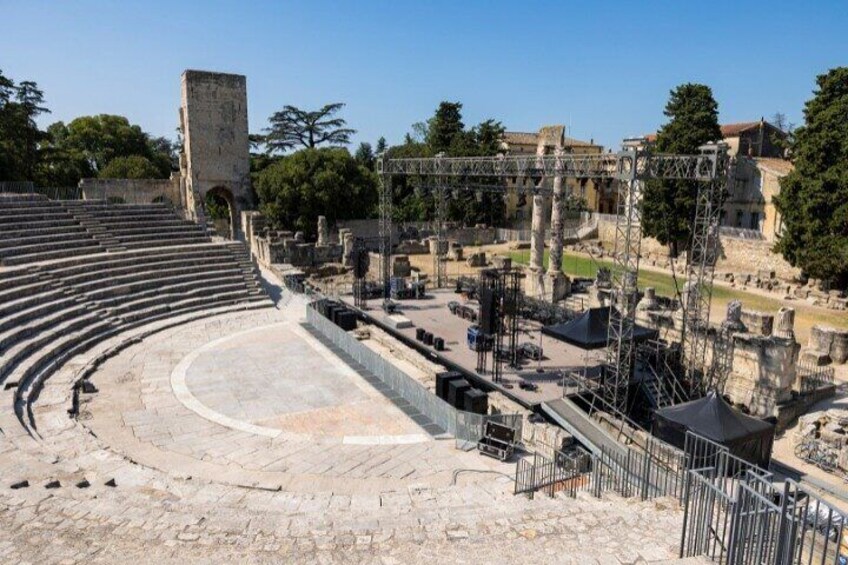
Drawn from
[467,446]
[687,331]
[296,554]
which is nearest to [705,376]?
[687,331]

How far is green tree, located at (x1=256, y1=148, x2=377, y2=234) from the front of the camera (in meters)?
41.7

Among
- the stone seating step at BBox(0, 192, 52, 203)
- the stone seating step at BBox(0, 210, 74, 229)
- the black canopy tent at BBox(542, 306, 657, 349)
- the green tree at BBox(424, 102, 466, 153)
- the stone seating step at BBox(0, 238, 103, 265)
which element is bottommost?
the black canopy tent at BBox(542, 306, 657, 349)

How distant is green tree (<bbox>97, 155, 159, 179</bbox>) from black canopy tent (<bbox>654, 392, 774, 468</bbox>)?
146ft

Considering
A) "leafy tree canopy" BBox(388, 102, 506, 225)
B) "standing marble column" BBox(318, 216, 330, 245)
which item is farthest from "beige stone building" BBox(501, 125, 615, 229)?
"standing marble column" BBox(318, 216, 330, 245)

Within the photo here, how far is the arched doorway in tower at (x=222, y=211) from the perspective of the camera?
42.5 metres

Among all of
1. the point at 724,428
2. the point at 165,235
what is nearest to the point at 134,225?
the point at 165,235

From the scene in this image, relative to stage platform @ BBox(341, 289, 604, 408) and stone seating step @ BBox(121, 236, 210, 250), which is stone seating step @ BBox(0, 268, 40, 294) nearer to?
stone seating step @ BBox(121, 236, 210, 250)

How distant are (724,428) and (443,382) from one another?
607cm

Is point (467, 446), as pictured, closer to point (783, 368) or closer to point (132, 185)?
point (783, 368)

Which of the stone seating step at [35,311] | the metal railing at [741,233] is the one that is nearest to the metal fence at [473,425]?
the stone seating step at [35,311]

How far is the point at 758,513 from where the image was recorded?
19.2 feet

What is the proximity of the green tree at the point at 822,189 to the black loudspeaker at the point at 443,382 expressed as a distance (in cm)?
2182

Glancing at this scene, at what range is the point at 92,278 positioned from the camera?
71.9 feet

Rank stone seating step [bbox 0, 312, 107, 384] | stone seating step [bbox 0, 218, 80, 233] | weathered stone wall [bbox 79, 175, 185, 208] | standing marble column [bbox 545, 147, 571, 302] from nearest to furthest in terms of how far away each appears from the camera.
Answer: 1. stone seating step [bbox 0, 312, 107, 384]
2. stone seating step [bbox 0, 218, 80, 233]
3. standing marble column [bbox 545, 147, 571, 302]
4. weathered stone wall [bbox 79, 175, 185, 208]
